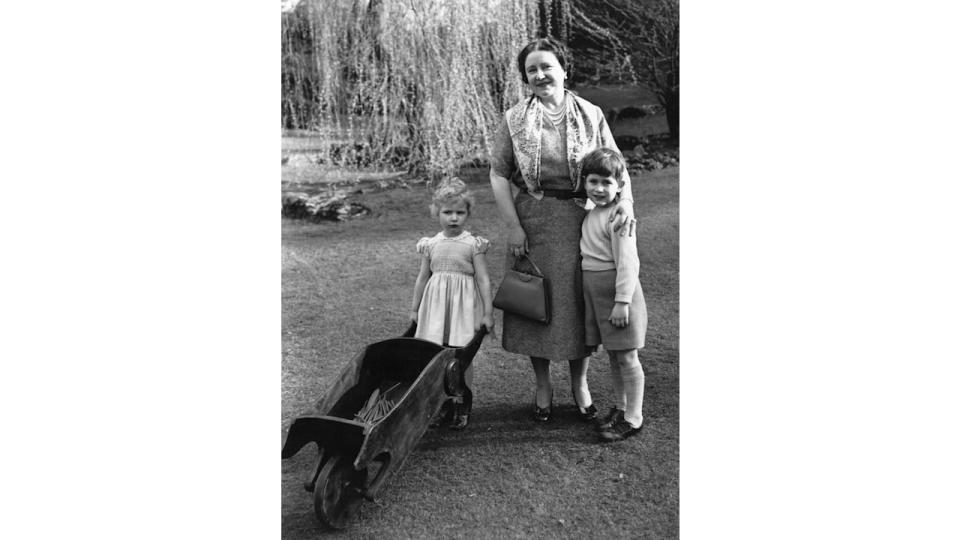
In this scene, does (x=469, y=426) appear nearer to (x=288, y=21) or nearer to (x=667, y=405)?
(x=667, y=405)

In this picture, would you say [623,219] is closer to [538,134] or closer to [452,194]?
[538,134]

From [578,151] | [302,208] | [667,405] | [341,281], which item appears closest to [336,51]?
[302,208]

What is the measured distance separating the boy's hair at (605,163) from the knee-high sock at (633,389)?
697 mm

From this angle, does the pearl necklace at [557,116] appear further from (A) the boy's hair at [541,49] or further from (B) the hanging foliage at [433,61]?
(B) the hanging foliage at [433,61]

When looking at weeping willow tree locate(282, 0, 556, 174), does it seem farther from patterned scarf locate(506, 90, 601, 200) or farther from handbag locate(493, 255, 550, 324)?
handbag locate(493, 255, 550, 324)

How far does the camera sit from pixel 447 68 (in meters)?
3.54

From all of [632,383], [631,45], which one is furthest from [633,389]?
[631,45]

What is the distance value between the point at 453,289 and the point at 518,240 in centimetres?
33

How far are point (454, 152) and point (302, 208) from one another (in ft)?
2.67

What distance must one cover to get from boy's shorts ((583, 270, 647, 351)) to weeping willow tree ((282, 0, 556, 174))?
113 cm

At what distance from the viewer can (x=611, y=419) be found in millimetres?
2891

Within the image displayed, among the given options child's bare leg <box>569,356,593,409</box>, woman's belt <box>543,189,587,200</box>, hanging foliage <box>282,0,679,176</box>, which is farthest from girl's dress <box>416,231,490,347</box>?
hanging foliage <box>282,0,679,176</box>

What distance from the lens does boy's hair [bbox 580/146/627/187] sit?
8.81 feet

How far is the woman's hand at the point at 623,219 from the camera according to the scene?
106 inches
